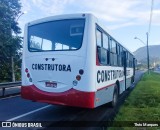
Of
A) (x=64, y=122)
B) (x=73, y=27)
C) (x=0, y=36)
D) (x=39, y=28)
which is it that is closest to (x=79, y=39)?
(x=73, y=27)

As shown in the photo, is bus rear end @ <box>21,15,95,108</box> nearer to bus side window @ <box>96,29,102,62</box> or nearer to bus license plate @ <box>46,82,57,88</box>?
bus license plate @ <box>46,82,57,88</box>

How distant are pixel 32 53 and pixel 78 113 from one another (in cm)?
267

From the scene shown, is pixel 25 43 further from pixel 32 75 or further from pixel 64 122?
pixel 64 122

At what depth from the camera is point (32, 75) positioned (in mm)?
9539

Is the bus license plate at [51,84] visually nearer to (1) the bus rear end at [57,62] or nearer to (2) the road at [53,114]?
(1) the bus rear end at [57,62]

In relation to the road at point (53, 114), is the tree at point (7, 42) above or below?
above

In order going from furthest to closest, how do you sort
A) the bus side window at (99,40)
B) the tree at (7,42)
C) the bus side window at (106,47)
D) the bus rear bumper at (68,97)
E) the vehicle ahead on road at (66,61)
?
the tree at (7,42) < the bus side window at (106,47) < the bus side window at (99,40) < the vehicle ahead on road at (66,61) < the bus rear bumper at (68,97)

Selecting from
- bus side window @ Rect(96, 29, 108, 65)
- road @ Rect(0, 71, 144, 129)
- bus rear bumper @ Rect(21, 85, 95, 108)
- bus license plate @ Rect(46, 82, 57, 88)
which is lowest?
road @ Rect(0, 71, 144, 129)

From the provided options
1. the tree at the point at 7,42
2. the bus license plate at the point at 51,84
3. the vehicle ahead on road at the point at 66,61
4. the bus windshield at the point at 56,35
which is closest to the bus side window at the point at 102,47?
the vehicle ahead on road at the point at 66,61

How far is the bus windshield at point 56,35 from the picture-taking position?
8969 mm

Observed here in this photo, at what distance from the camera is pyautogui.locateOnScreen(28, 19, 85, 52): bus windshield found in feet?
29.4

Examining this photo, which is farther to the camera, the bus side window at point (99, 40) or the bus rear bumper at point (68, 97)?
the bus side window at point (99, 40)

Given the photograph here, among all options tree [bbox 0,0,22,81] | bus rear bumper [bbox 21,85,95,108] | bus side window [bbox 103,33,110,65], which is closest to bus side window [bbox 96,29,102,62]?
bus side window [bbox 103,33,110,65]

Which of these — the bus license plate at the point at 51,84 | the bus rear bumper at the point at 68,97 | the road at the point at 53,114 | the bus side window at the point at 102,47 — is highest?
the bus side window at the point at 102,47
